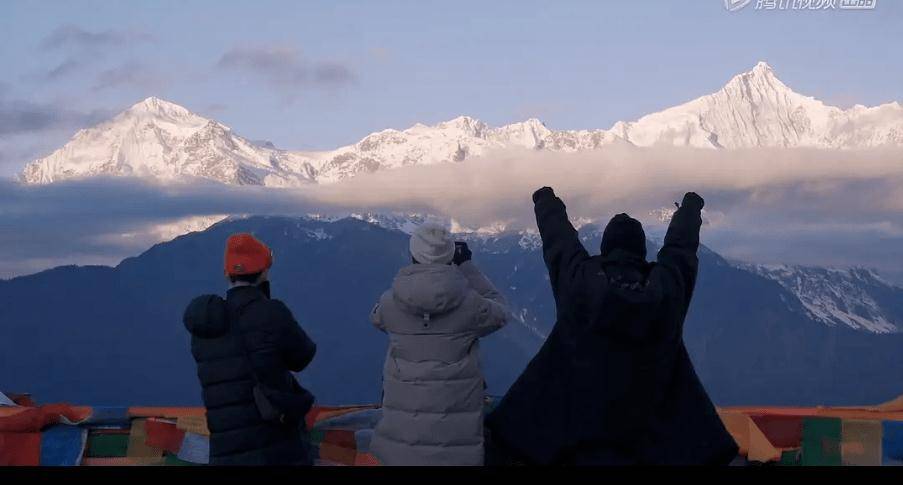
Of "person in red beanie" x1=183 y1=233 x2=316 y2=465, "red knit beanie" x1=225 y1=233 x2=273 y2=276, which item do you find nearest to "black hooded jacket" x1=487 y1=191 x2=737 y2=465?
"person in red beanie" x1=183 y1=233 x2=316 y2=465

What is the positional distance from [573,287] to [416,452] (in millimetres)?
1473

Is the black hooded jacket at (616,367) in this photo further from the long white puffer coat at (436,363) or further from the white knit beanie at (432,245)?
the white knit beanie at (432,245)

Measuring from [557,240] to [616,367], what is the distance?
0.80 m

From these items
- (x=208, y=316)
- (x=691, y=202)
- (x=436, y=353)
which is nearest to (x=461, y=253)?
(x=436, y=353)

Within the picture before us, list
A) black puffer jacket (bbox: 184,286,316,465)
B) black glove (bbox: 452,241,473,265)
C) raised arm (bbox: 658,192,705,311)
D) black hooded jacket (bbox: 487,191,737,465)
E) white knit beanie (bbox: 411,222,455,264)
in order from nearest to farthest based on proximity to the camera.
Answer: black hooded jacket (bbox: 487,191,737,465) → raised arm (bbox: 658,192,705,311) → black puffer jacket (bbox: 184,286,316,465) → white knit beanie (bbox: 411,222,455,264) → black glove (bbox: 452,241,473,265)

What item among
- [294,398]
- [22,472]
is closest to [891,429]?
[294,398]

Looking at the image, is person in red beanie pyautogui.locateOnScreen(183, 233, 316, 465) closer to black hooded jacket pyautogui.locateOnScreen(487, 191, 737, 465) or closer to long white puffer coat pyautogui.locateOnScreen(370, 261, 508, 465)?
long white puffer coat pyautogui.locateOnScreen(370, 261, 508, 465)

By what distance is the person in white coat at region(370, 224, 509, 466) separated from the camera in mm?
7352

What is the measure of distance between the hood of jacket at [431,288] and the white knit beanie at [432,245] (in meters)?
0.04

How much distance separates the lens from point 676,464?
7156 millimetres

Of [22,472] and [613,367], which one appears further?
[22,472]

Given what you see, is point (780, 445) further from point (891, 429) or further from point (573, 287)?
point (573, 287)

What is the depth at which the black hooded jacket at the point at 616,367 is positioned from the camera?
6906 millimetres

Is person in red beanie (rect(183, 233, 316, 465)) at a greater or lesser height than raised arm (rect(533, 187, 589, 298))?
lesser
